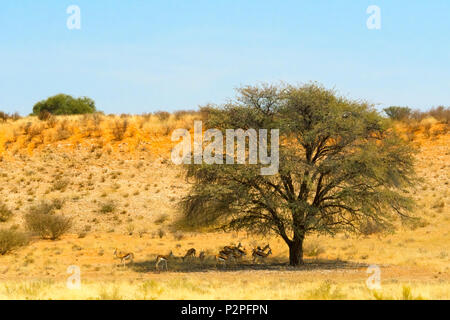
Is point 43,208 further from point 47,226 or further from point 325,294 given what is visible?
point 325,294

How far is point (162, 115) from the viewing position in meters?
57.9

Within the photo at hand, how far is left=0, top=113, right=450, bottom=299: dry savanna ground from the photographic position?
1608 centimetres

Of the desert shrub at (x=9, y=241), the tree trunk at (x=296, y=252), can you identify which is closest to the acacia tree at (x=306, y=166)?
the tree trunk at (x=296, y=252)

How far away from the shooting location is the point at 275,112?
2419 centimetres

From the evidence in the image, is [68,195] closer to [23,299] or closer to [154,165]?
[154,165]

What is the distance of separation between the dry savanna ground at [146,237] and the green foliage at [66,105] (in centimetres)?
2269

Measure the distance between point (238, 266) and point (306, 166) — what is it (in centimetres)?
540

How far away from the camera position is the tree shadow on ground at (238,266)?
78.8 ft

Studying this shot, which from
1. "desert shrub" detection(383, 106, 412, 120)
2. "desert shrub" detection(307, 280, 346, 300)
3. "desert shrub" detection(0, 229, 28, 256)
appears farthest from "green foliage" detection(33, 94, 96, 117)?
"desert shrub" detection(307, 280, 346, 300)

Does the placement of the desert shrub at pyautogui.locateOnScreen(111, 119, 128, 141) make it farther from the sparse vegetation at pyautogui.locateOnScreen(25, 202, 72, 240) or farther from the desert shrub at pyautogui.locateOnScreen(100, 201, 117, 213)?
the sparse vegetation at pyautogui.locateOnScreen(25, 202, 72, 240)

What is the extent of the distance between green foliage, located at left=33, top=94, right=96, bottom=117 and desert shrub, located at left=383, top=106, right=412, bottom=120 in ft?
126

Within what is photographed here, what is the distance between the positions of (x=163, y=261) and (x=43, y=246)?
9.39 meters

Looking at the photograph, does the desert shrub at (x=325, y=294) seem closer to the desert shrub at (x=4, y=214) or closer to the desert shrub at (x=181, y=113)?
the desert shrub at (x=4, y=214)
